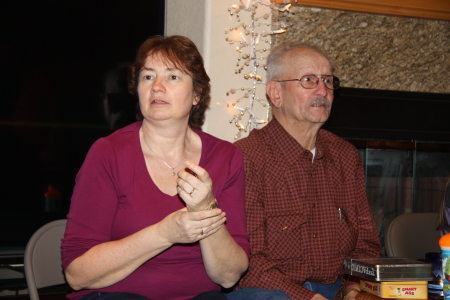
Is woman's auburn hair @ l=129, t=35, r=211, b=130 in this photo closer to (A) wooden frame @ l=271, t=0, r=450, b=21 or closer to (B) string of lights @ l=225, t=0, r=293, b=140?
(B) string of lights @ l=225, t=0, r=293, b=140

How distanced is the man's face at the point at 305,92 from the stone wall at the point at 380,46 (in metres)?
0.66

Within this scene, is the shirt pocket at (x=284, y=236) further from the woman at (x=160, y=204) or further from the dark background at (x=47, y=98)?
the dark background at (x=47, y=98)

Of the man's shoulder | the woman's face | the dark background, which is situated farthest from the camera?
the dark background

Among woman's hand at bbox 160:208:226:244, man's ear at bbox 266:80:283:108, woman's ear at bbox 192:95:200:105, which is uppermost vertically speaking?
man's ear at bbox 266:80:283:108

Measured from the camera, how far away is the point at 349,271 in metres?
1.84

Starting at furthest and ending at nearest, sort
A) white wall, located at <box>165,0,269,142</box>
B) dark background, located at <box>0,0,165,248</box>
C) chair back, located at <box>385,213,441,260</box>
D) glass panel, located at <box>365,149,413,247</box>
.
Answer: glass panel, located at <box>365,149,413,247</box> → dark background, located at <box>0,0,165,248</box> → white wall, located at <box>165,0,269,142</box> → chair back, located at <box>385,213,441,260</box>

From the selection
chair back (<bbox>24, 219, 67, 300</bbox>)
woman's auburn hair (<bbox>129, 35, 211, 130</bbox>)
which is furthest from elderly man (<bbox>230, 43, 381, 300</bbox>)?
chair back (<bbox>24, 219, 67, 300</bbox>)

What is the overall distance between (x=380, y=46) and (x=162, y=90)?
1979 millimetres

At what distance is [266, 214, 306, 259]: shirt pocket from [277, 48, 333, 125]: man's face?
1.59 feet

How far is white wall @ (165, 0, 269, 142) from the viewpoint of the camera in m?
2.99

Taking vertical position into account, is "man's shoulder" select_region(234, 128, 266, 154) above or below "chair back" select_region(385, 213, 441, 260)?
above

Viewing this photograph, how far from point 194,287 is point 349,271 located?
0.52m

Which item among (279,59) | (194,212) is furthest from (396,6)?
(194,212)

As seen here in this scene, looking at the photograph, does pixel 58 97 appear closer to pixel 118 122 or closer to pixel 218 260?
pixel 118 122
